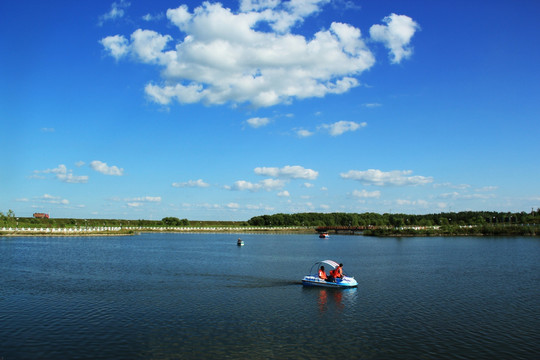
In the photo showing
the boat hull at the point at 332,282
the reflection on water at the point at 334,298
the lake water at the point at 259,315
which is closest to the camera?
the lake water at the point at 259,315

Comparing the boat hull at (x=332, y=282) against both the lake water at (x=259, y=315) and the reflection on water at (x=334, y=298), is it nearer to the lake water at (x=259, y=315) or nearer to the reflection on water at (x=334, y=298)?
the reflection on water at (x=334, y=298)

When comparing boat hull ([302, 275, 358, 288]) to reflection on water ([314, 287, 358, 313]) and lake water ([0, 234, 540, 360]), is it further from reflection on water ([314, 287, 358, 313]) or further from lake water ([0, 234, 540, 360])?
lake water ([0, 234, 540, 360])

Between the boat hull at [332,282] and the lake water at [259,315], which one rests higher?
the boat hull at [332,282]

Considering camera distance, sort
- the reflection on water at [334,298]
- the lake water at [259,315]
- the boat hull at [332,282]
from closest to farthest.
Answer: the lake water at [259,315], the reflection on water at [334,298], the boat hull at [332,282]

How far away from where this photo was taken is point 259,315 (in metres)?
30.0

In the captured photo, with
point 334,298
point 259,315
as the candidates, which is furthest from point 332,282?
point 259,315

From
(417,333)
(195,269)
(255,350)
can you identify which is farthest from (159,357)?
(195,269)

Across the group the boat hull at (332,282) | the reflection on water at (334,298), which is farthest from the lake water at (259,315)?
the boat hull at (332,282)

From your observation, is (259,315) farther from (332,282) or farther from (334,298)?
(332,282)

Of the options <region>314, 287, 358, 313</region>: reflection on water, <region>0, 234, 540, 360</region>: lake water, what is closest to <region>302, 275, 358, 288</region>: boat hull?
<region>314, 287, 358, 313</region>: reflection on water

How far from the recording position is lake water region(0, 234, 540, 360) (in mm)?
22266

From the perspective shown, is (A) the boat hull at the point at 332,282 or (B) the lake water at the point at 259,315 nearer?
(B) the lake water at the point at 259,315

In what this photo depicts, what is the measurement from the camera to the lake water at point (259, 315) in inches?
877

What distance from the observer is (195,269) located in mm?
55312
